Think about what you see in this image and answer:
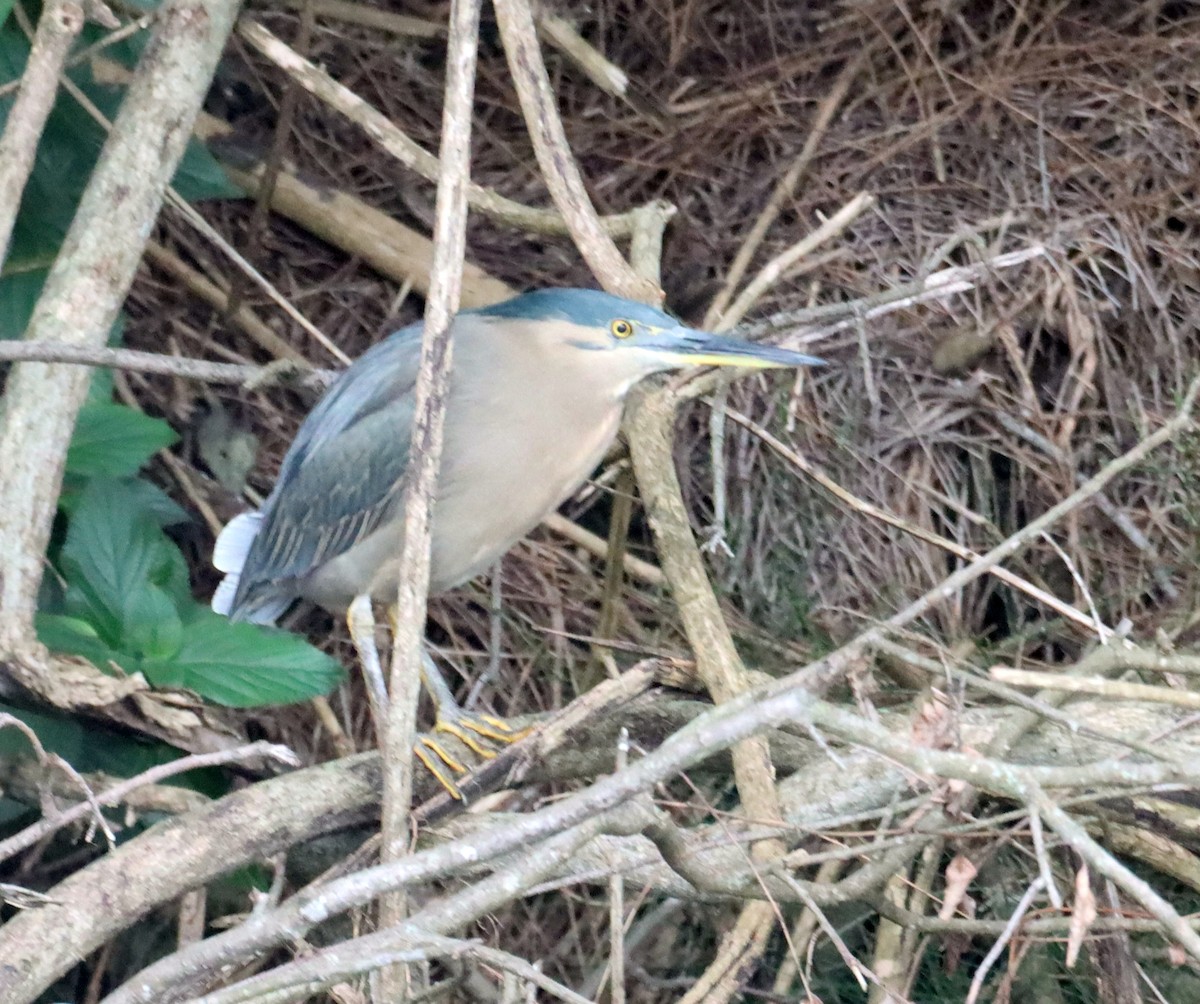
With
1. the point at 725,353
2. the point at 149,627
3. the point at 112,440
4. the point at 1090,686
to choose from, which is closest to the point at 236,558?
the point at 112,440

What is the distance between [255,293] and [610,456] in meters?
1.00

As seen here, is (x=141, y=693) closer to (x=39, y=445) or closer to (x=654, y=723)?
(x=39, y=445)

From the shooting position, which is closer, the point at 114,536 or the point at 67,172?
the point at 114,536

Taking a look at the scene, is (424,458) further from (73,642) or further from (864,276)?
(864,276)

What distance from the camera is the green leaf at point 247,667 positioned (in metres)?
1.96

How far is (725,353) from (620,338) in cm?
19

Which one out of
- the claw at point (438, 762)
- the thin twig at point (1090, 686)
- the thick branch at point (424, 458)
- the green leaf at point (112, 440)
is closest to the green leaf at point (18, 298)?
the green leaf at point (112, 440)

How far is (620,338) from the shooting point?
2.15 metres

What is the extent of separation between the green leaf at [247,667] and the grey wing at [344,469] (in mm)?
277

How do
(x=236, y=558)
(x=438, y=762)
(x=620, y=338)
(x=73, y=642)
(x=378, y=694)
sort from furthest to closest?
1. (x=236, y=558)
2. (x=620, y=338)
3. (x=73, y=642)
4. (x=438, y=762)
5. (x=378, y=694)

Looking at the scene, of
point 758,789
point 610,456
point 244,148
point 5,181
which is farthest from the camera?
point 244,148

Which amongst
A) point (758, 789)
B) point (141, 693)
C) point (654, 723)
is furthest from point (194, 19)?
point (758, 789)

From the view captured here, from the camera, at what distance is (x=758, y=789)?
6.08 feet

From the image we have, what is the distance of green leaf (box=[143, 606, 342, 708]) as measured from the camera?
1962 millimetres
